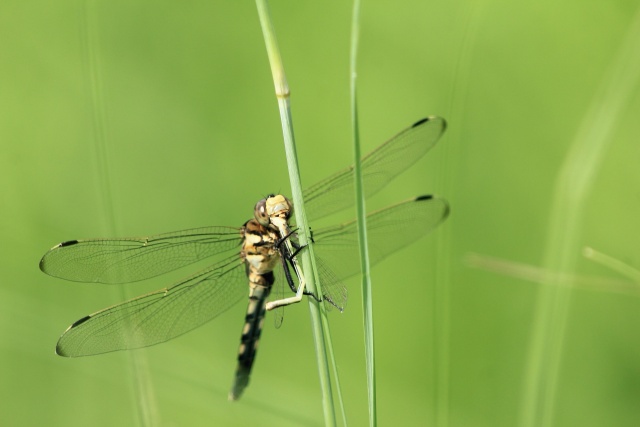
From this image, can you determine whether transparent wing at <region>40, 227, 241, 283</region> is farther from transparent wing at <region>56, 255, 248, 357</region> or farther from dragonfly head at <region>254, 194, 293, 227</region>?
dragonfly head at <region>254, 194, 293, 227</region>

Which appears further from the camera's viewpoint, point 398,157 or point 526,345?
point 526,345

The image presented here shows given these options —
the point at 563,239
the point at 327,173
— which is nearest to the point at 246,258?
the point at 563,239

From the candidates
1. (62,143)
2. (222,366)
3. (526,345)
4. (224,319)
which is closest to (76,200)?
(62,143)

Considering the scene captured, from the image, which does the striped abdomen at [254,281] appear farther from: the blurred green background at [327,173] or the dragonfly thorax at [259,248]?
the blurred green background at [327,173]

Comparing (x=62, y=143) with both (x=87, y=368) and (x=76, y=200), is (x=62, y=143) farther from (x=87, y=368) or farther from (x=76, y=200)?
(x=87, y=368)

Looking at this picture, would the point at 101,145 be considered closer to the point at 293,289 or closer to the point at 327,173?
the point at 293,289

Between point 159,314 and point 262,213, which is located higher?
point 262,213

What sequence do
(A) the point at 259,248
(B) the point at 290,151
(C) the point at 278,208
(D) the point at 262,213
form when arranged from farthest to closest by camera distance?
(A) the point at 259,248 → (D) the point at 262,213 → (C) the point at 278,208 → (B) the point at 290,151
